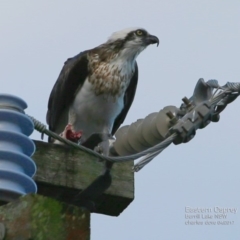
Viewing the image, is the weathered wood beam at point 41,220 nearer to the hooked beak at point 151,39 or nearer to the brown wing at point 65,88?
the brown wing at point 65,88

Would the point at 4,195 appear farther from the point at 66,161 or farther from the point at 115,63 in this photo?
the point at 115,63

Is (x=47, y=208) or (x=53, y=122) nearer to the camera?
(x=47, y=208)

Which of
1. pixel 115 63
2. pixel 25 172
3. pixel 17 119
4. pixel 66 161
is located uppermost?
pixel 115 63

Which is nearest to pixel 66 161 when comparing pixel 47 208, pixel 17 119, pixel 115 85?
pixel 17 119

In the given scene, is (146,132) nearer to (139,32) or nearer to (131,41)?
(131,41)

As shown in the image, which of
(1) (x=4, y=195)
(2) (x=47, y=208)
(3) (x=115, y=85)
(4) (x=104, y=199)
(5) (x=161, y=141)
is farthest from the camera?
(3) (x=115, y=85)

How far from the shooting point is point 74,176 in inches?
184

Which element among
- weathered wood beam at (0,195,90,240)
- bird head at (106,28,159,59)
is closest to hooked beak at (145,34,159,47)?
bird head at (106,28,159,59)

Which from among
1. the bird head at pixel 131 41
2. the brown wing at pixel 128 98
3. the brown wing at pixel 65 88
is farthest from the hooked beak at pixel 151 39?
the brown wing at pixel 65 88

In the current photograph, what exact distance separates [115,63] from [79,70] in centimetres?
36

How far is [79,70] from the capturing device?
8.63 m

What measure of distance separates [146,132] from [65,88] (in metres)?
4.52

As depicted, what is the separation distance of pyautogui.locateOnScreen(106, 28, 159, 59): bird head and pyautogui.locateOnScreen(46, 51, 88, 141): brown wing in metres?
0.48

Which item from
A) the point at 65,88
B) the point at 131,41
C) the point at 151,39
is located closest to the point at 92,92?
the point at 65,88
